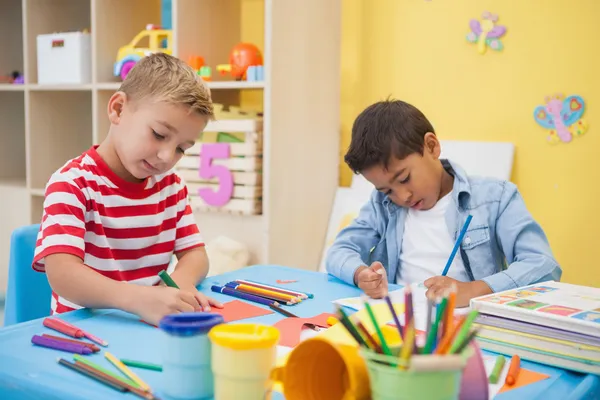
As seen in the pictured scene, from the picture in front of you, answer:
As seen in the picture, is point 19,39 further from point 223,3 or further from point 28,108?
point 223,3

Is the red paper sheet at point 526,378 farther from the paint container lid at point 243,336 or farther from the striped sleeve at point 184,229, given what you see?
the striped sleeve at point 184,229

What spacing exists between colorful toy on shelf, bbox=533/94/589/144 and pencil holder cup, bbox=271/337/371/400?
164cm

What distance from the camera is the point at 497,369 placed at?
0.75m

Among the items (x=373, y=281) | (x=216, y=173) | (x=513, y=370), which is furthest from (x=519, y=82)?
(x=513, y=370)

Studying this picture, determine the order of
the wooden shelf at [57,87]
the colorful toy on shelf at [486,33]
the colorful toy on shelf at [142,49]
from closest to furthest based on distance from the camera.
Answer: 1. the colorful toy on shelf at [486,33]
2. the colorful toy on shelf at [142,49]
3. the wooden shelf at [57,87]

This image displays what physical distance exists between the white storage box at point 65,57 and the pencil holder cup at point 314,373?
2.26 meters

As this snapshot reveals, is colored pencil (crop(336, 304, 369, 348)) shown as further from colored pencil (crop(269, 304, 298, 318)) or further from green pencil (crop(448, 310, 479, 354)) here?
colored pencil (crop(269, 304, 298, 318))

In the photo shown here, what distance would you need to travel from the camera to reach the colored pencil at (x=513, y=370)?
73cm

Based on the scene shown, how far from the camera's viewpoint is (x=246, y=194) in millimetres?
2215

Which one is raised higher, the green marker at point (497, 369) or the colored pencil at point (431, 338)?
the colored pencil at point (431, 338)

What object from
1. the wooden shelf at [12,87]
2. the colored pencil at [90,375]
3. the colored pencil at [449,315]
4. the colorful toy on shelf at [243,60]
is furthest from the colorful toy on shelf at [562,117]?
the wooden shelf at [12,87]

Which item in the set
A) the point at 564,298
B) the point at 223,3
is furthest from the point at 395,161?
the point at 223,3

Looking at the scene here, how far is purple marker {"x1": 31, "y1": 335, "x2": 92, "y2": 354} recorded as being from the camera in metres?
0.80

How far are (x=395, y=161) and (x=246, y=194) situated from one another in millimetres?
955
